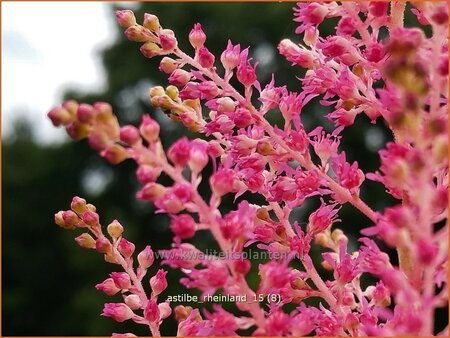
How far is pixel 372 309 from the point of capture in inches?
47.3

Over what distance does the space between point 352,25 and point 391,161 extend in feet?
1.23

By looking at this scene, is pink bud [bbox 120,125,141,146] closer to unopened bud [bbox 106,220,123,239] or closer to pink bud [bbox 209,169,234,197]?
pink bud [bbox 209,169,234,197]

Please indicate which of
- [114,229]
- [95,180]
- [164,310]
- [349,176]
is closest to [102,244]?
[114,229]

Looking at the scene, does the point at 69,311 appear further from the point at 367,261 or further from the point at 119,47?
the point at 367,261

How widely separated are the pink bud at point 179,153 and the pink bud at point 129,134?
4 cm

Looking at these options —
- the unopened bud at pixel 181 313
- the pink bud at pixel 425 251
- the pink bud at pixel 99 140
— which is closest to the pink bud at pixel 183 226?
the pink bud at pixel 99 140

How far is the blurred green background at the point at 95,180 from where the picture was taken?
13.7 m

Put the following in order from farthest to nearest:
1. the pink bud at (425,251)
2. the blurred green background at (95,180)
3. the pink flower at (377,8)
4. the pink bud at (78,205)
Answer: the blurred green background at (95,180)
the pink bud at (78,205)
the pink flower at (377,8)
the pink bud at (425,251)

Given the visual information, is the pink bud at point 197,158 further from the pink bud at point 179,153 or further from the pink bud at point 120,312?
the pink bud at point 120,312

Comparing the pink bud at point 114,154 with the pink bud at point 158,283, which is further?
the pink bud at point 158,283

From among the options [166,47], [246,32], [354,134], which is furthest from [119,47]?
[166,47]

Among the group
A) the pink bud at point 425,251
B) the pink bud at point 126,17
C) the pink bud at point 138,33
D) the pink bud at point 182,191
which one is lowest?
the pink bud at point 425,251

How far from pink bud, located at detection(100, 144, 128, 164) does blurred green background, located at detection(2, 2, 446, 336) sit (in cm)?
1211

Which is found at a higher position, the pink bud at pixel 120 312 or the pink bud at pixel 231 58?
the pink bud at pixel 231 58
